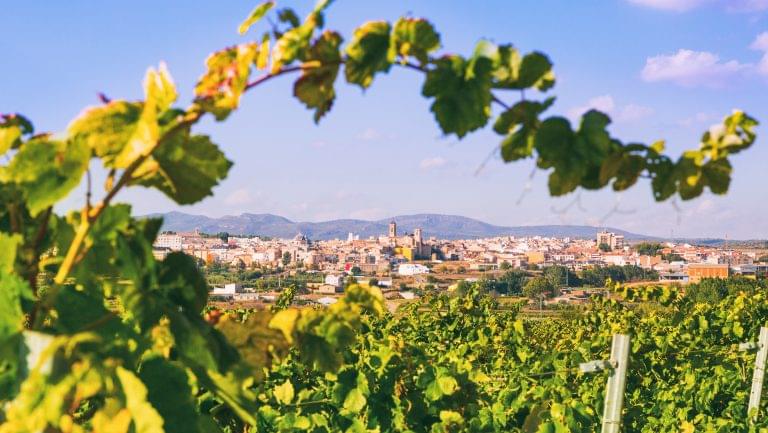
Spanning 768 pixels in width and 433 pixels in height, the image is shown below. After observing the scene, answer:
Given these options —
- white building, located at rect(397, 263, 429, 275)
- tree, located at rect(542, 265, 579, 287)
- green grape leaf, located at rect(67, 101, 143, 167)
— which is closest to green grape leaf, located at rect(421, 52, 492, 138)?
green grape leaf, located at rect(67, 101, 143, 167)

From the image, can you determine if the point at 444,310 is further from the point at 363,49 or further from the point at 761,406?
the point at 363,49

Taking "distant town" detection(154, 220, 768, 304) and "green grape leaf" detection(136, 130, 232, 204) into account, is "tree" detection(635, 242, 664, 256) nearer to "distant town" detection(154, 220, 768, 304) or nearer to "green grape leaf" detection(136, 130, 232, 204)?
"distant town" detection(154, 220, 768, 304)

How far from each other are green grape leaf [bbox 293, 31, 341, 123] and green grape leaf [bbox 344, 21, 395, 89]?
0.02 m

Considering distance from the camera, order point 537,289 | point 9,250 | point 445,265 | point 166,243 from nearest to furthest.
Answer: point 9,250 → point 166,243 → point 537,289 → point 445,265

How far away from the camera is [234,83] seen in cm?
93

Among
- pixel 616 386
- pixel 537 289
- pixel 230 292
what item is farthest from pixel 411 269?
pixel 616 386

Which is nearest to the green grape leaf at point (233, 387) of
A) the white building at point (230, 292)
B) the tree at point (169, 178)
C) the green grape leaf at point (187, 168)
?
the tree at point (169, 178)

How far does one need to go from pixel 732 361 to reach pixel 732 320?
4.41 feet

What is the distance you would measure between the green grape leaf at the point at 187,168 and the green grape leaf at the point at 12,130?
18 cm

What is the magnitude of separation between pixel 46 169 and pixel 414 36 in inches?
18.8

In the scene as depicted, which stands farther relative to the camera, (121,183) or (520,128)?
(520,128)

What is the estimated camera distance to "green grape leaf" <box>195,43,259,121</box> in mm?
922

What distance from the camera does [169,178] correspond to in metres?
1.00

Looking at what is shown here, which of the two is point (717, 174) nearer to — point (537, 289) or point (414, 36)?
point (414, 36)
